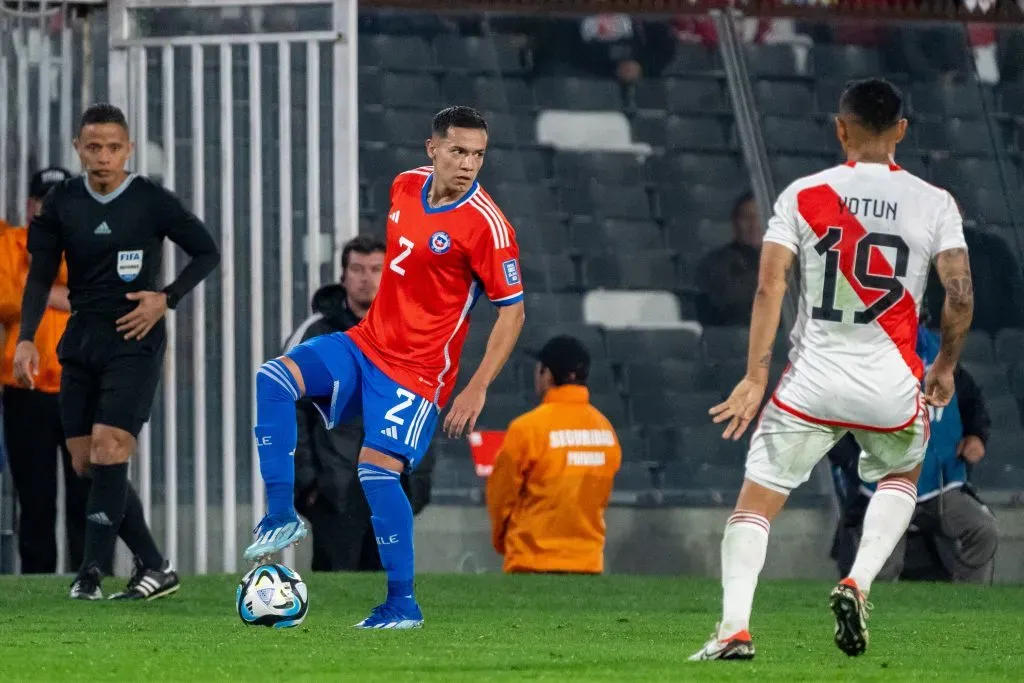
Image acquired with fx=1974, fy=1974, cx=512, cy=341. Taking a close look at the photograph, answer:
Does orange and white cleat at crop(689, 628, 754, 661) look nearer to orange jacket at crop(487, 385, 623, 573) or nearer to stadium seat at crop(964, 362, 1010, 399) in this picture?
orange jacket at crop(487, 385, 623, 573)

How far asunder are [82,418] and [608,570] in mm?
4117

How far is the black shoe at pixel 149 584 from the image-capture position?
7.52m

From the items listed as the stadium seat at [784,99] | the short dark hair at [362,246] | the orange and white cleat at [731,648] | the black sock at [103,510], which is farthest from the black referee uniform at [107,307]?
the stadium seat at [784,99]

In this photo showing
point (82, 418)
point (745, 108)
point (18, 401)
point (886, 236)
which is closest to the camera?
point (886, 236)

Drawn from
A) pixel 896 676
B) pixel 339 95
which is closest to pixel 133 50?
pixel 339 95

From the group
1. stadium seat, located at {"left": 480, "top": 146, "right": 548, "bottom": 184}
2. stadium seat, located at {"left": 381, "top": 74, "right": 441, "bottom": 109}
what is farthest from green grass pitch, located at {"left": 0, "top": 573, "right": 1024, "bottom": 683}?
stadium seat, located at {"left": 381, "top": 74, "right": 441, "bottom": 109}

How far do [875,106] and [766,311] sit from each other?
0.67 metres

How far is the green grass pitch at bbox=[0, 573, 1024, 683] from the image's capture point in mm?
4871

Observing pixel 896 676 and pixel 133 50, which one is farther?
pixel 133 50

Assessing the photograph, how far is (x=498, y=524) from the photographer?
9.46 metres

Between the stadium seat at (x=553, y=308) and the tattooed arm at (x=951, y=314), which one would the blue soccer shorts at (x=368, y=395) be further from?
the stadium seat at (x=553, y=308)

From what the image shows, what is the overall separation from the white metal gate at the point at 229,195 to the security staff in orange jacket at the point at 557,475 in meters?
1.18

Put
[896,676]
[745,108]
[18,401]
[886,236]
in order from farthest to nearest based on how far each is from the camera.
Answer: [745,108]
[18,401]
[886,236]
[896,676]

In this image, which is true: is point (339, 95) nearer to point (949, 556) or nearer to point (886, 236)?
point (949, 556)
